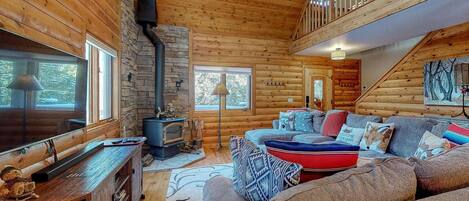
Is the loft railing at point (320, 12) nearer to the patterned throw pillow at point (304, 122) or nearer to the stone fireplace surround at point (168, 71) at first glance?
the patterned throw pillow at point (304, 122)

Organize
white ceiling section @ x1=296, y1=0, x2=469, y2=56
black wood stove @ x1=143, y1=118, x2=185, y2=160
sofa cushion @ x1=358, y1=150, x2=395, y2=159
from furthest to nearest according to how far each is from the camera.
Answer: black wood stove @ x1=143, y1=118, x2=185, y2=160 < white ceiling section @ x1=296, y1=0, x2=469, y2=56 < sofa cushion @ x1=358, y1=150, x2=395, y2=159

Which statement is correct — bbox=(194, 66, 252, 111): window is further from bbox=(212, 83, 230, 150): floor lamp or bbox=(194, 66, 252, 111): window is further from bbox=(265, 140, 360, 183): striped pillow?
bbox=(265, 140, 360, 183): striped pillow

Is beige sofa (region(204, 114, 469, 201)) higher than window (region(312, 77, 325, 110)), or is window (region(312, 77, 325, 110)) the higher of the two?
window (region(312, 77, 325, 110))

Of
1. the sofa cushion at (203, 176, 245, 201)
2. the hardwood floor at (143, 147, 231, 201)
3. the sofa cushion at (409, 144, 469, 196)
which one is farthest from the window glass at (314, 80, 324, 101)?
the sofa cushion at (409, 144, 469, 196)

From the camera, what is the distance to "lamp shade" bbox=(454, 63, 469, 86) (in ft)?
13.3

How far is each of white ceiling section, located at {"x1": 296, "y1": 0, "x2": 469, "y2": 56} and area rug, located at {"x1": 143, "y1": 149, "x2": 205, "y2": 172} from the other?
3.44 m

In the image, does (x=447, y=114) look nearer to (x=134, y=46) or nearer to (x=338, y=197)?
(x=338, y=197)

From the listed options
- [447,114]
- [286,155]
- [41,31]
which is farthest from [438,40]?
[41,31]

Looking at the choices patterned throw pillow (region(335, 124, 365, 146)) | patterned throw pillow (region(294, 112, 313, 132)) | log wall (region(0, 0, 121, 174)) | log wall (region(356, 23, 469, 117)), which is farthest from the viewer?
patterned throw pillow (region(294, 112, 313, 132))

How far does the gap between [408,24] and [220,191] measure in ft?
13.2

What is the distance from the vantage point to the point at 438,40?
179 inches

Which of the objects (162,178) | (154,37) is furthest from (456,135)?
(154,37)

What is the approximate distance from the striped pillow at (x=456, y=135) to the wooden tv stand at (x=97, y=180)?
2738 millimetres

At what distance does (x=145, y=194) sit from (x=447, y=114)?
5.14m
